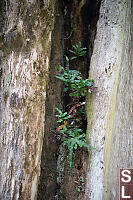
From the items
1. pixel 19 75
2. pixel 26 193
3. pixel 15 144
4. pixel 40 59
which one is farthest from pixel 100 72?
pixel 26 193

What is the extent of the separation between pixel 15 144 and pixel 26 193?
42 centimetres

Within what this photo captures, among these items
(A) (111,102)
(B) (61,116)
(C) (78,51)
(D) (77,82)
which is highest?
(C) (78,51)

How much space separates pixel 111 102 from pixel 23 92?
2.64 ft

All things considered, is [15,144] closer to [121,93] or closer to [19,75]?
[19,75]

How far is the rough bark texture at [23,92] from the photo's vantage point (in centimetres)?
163

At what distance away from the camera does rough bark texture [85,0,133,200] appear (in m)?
1.59

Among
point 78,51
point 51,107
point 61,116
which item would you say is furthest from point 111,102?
point 78,51

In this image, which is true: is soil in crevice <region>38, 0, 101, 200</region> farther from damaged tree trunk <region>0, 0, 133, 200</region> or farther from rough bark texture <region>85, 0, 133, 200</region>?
rough bark texture <region>85, 0, 133, 200</region>

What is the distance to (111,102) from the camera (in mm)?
1678

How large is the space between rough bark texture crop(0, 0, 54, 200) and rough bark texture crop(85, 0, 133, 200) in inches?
19.4

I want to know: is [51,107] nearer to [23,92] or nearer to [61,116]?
[61,116]

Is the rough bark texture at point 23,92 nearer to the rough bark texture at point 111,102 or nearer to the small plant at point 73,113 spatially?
the small plant at point 73,113

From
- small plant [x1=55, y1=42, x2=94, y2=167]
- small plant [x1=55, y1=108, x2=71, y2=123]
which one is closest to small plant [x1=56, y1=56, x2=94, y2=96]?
small plant [x1=55, y1=42, x2=94, y2=167]

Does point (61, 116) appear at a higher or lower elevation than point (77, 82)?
lower
